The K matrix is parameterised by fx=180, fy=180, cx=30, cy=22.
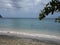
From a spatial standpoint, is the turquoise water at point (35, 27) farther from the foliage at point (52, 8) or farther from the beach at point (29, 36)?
the foliage at point (52, 8)

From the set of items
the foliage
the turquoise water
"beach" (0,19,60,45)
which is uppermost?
the foliage

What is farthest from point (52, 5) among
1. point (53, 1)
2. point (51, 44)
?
point (51, 44)

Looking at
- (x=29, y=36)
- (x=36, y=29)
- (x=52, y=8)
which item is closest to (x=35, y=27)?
(x=36, y=29)

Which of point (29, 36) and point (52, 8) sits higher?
point (52, 8)

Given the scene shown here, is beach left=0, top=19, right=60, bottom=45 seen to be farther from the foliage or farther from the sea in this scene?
the foliage

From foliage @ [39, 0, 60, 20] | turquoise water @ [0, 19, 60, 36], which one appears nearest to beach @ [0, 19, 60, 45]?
turquoise water @ [0, 19, 60, 36]

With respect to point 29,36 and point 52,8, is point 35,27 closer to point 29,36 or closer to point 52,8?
point 29,36

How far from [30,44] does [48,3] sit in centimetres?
859

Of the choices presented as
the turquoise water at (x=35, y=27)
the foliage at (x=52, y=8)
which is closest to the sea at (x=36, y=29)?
the turquoise water at (x=35, y=27)

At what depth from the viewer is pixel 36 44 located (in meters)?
15.0

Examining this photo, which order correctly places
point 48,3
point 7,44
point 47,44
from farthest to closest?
point 47,44 → point 7,44 → point 48,3

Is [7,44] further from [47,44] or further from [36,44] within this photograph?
[47,44]

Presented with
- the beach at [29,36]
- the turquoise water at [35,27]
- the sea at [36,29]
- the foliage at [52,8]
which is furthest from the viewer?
the turquoise water at [35,27]

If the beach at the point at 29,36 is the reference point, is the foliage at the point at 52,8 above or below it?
above
